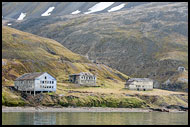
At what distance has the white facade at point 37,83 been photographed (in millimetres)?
125938

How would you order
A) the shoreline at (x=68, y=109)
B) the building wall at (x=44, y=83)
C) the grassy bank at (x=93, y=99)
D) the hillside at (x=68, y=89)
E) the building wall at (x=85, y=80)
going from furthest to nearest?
1. the building wall at (x=85, y=80)
2. the building wall at (x=44, y=83)
3. the hillside at (x=68, y=89)
4. the grassy bank at (x=93, y=99)
5. the shoreline at (x=68, y=109)

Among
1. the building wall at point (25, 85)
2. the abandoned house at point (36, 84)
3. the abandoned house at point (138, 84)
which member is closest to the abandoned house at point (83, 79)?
the abandoned house at point (138, 84)

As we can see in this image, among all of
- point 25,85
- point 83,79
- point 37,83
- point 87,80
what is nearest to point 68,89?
point 37,83

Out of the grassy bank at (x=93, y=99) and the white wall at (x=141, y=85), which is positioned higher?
the white wall at (x=141, y=85)

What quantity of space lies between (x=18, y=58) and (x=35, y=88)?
50.1 meters

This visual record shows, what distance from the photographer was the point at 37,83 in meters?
126

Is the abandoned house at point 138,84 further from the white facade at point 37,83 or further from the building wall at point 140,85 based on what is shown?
the white facade at point 37,83

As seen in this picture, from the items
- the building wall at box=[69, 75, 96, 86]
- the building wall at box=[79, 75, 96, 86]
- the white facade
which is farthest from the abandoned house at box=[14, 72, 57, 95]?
the building wall at box=[79, 75, 96, 86]

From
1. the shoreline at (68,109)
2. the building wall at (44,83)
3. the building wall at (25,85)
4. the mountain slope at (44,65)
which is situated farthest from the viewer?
the mountain slope at (44,65)

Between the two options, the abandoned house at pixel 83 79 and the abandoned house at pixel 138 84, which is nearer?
the abandoned house at pixel 83 79

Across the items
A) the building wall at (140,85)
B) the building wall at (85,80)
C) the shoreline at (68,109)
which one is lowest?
the shoreline at (68,109)

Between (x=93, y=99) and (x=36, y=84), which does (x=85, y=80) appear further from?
(x=36, y=84)

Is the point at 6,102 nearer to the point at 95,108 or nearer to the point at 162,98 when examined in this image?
the point at 95,108

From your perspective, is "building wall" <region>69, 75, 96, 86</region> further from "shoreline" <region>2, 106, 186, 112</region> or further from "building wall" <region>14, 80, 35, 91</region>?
"shoreline" <region>2, 106, 186, 112</region>
